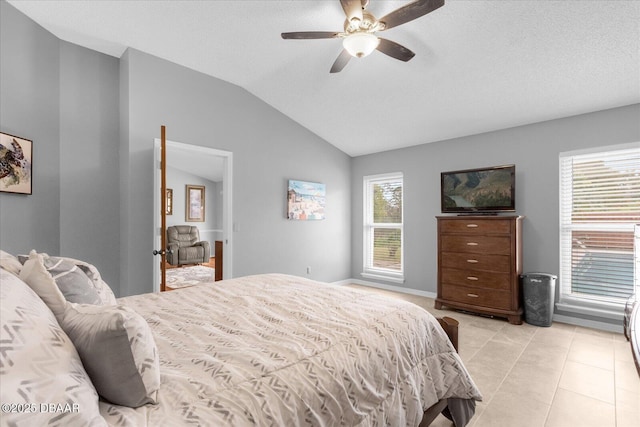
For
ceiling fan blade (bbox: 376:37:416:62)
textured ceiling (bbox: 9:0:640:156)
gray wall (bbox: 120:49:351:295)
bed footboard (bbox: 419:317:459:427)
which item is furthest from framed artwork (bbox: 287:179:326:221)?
bed footboard (bbox: 419:317:459:427)

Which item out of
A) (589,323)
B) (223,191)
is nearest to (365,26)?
(223,191)

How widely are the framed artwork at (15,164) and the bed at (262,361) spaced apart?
1.67 metres

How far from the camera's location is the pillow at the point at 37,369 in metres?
0.57

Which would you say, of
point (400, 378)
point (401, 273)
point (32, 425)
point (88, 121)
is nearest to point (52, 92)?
point (88, 121)

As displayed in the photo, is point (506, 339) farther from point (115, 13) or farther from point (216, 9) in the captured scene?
point (115, 13)

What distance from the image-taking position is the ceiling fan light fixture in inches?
84.0

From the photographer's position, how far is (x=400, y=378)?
4.54 feet

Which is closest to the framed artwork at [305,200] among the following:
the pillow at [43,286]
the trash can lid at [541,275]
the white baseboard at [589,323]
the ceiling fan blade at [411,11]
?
the ceiling fan blade at [411,11]

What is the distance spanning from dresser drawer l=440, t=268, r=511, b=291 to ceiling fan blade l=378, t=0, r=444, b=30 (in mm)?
3038

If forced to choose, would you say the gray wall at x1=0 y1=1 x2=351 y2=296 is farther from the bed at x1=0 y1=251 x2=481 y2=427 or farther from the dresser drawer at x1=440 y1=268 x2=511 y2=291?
the dresser drawer at x1=440 y1=268 x2=511 y2=291

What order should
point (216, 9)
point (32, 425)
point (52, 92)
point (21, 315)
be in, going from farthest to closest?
1. point (52, 92)
2. point (216, 9)
3. point (21, 315)
4. point (32, 425)

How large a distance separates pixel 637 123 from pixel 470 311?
2.74m

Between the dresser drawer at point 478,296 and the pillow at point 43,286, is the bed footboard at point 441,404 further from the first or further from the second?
the dresser drawer at point 478,296

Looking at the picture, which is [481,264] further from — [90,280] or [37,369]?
[37,369]
